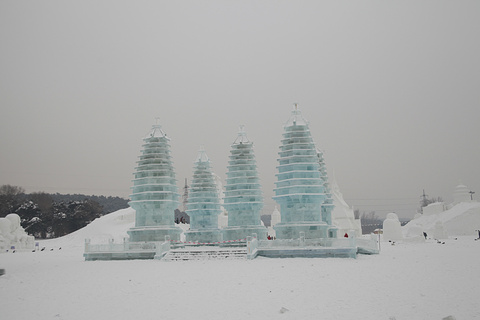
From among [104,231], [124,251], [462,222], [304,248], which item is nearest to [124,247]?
[124,251]

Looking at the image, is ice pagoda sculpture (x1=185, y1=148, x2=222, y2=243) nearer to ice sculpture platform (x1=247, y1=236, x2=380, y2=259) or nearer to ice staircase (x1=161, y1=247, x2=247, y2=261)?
ice staircase (x1=161, y1=247, x2=247, y2=261)

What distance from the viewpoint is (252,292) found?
57.6 ft

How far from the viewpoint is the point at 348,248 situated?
30.1m

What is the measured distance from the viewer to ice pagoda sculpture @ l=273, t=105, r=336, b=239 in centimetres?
3441

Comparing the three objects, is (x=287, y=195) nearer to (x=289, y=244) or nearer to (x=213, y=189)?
(x=289, y=244)

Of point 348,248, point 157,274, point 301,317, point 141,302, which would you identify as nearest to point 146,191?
point 157,274

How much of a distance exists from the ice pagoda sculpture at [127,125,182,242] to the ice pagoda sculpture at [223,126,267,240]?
4849 millimetres

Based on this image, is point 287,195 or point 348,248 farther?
point 287,195

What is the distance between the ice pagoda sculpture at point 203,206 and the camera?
41.5 metres

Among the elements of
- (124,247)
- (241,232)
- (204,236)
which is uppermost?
(241,232)

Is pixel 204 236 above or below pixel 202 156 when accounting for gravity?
below

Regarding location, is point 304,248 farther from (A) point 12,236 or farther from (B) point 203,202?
(A) point 12,236

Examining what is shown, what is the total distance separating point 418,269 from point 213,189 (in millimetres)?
23425

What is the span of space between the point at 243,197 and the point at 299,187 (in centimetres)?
591
